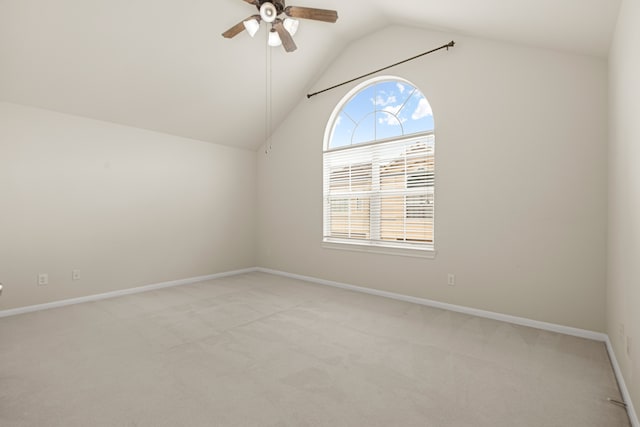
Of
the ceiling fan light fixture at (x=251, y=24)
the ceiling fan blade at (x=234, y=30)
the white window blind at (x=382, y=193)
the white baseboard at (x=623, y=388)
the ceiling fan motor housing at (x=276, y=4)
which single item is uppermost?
the ceiling fan motor housing at (x=276, y=4)

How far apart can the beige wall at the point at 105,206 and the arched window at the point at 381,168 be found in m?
1.98

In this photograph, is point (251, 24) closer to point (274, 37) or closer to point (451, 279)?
point (274, 37)

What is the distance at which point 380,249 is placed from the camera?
414 centimetres

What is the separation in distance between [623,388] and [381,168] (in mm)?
3062

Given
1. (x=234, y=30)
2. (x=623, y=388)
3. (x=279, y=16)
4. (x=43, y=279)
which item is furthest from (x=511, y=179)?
(x=43, y=279)

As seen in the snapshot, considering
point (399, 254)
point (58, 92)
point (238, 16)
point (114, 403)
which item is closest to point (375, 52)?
point (238, 16)

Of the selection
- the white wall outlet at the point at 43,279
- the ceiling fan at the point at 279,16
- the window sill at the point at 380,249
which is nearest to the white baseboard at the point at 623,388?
the window sill at the point at 380,249

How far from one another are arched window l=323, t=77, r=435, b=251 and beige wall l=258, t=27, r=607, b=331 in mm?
217

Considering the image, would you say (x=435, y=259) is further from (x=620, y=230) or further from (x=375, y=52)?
(x=375, y=52)

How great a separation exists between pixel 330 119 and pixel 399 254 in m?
2.27

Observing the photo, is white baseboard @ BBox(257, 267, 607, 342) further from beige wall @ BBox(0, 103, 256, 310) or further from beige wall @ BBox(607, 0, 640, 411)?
beige wall @ BBox(0, 103, 256, 310)

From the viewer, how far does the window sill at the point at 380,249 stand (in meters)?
3.69

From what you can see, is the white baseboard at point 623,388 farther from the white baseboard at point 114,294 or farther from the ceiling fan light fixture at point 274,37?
the white baseboard at point 114,294

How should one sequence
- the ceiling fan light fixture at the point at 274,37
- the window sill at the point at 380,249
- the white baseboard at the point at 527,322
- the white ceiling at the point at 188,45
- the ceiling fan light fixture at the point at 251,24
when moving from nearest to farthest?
the white baseboard at the point at 527,322, the white ceiling at the point at 188,45, the ceiling fan light fixture at the point at 251,24, the ceiling fan light fixture at the point at 274,37, the window sill at the point at 380,249
